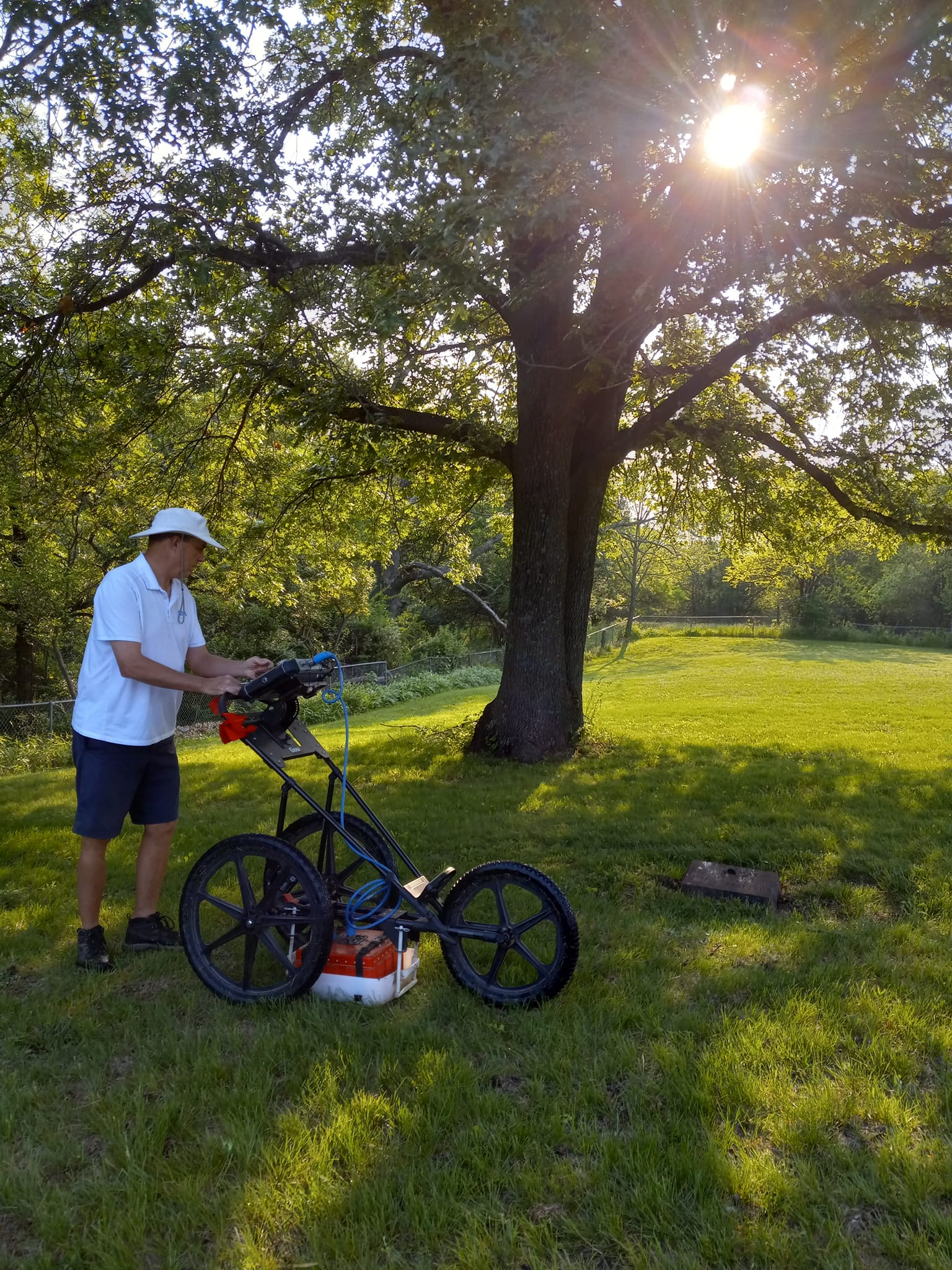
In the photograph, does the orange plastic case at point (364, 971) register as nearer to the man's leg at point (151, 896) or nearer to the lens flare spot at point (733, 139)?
the man's leg at point (151, 896)

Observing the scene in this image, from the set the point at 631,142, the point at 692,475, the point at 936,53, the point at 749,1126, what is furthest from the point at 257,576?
the point at 749,1126

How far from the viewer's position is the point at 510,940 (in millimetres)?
3578

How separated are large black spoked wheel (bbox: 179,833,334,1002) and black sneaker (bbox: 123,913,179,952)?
54cm

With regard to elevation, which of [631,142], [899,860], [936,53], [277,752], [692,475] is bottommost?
[899,860]

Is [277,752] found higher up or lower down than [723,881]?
higher up

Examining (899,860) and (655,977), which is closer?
(655,977)

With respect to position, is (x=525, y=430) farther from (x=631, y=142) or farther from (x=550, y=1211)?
(x=550, y=1211)

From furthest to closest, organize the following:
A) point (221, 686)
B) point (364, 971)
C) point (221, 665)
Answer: point (221, 665) < point (221, 686) < point (364, 971)

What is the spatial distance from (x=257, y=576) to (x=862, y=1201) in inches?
523

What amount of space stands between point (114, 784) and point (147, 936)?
840 mm

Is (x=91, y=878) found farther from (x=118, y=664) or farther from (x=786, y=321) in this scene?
(x=786, y=321)

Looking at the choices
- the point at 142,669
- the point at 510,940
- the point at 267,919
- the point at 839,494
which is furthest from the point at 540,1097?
the point at 839,494

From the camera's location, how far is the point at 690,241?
707 cm

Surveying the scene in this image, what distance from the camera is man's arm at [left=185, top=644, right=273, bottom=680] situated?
3984mm
